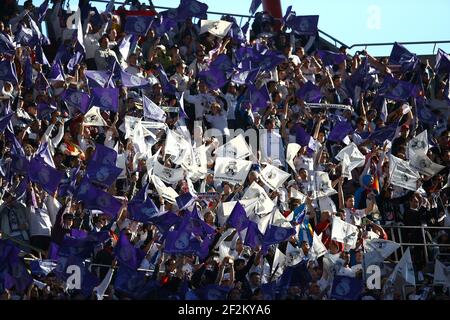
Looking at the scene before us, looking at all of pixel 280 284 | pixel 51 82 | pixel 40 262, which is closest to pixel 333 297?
pixel 280 284

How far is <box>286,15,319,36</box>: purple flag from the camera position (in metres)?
33.0

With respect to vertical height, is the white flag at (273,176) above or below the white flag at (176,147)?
below

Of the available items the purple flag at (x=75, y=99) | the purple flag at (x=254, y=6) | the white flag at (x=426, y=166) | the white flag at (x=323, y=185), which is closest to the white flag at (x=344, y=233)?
the white flag at (x=323, y=185)

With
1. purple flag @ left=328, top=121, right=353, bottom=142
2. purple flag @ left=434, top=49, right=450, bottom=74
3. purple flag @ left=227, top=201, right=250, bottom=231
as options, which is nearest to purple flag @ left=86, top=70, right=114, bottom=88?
purple flag @ left=227, top=201, right=250, bottom=231

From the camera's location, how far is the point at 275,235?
82.3ft

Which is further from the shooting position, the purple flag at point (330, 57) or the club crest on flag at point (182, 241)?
the purple flag at point (330, 57)

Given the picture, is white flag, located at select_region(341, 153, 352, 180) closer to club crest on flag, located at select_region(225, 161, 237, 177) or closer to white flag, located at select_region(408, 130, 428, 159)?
white flag, located at select_region(408, 130, 428, 159)

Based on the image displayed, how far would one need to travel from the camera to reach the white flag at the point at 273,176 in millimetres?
27078

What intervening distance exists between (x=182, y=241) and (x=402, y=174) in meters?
5.94

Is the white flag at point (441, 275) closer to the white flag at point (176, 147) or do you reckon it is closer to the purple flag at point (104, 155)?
the white flag at point (176, 147)

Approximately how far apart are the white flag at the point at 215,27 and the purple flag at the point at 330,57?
6.93ft

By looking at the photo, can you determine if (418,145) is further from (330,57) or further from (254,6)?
(254,6)

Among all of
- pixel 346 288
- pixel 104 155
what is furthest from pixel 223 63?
pixel 346 288
